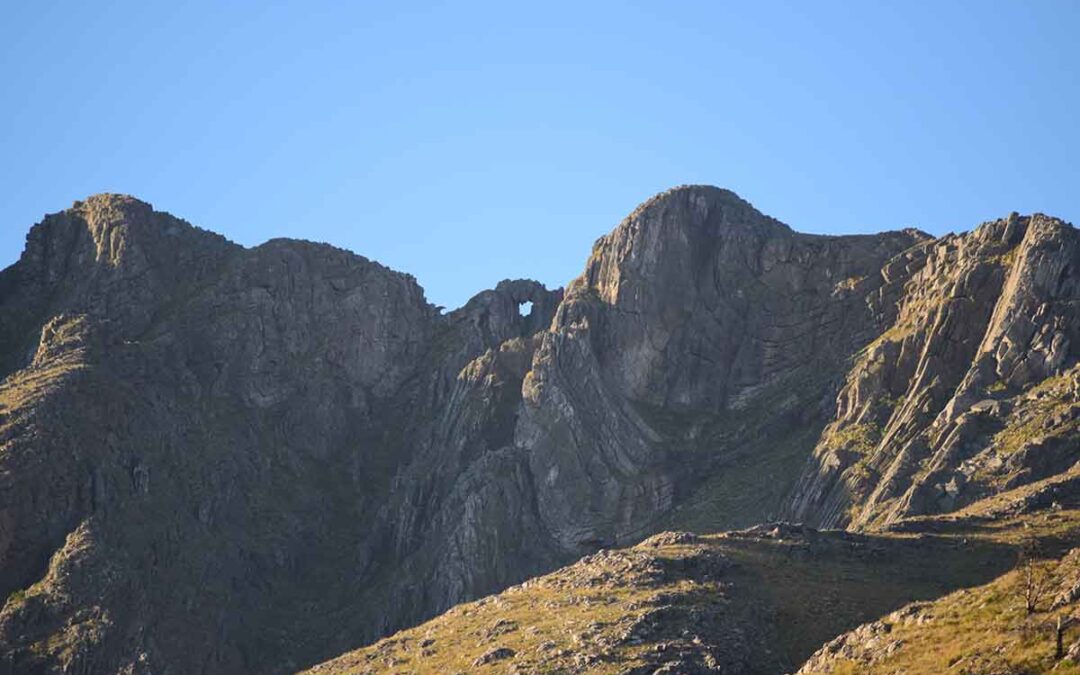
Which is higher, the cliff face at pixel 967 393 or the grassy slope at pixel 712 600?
the cliff face at pixel 967 393

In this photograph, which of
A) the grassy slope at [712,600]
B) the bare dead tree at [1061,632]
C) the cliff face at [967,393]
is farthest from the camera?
the cliff face at [967,393]

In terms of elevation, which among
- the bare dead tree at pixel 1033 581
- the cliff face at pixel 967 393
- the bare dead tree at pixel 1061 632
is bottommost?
the bare dead tree at pixel 1061 632

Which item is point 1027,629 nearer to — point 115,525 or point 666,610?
point 666,610

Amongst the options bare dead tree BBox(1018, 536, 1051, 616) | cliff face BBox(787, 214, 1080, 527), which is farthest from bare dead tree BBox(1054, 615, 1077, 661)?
cliff face BBox(787, 214, 1080, 527)

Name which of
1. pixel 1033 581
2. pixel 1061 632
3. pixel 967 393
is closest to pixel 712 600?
pixel 1033 581

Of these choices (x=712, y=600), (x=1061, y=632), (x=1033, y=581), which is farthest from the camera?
(x=712, y=600)

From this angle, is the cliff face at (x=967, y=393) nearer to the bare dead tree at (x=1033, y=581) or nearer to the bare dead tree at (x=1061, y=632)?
the bare dead tree at (x=1033, y=581)

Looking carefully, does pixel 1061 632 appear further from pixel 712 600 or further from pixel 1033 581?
pixel 712 600

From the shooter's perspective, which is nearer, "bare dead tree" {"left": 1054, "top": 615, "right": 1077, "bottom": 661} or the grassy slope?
"bare dead tree" {"left": 1054, "top": 615, "right": 1077, "bottom": 661}

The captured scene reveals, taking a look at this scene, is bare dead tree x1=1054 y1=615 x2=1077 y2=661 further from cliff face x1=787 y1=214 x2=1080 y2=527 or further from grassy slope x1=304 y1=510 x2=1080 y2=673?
cliff face x1=787 y1=214 x2=1080 y2=527

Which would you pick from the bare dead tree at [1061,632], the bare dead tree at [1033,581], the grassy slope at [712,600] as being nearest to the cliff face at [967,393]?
the grassy slope at [712,600]

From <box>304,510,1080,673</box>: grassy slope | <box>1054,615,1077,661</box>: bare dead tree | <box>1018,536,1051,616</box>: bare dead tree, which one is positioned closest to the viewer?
<box>1054,615,1077,661</box>: bare dead tree

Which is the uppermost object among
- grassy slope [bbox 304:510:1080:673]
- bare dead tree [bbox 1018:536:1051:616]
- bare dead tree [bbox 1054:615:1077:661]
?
grassy slope [bbox 304:510:1080:673]

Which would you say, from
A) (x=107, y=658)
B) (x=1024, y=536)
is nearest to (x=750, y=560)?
(x=1024, y=536)
